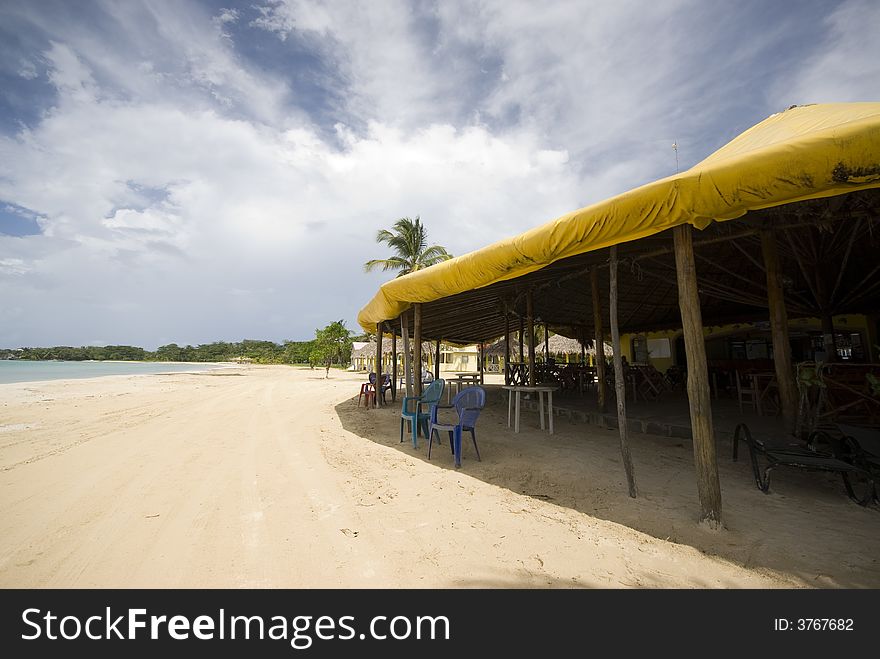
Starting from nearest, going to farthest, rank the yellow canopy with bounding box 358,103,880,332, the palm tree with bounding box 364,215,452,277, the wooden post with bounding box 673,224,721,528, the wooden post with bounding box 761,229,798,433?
1. the yellow canopy with bounding box 358,103,880,332
2. the wooden post with bounding box 673,224,721,528
3. the wooden post with bounding box 761,229,798,433
4. the palm tree with bounding box 364,215,452,277

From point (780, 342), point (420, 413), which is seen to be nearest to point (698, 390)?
point (780, 342)

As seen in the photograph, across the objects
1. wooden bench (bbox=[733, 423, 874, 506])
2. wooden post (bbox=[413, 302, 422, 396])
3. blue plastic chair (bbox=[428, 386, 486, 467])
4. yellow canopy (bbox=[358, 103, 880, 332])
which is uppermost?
yellow canopy (bbox=[358, 103, 880, 332])

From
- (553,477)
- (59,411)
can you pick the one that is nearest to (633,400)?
(553,477)

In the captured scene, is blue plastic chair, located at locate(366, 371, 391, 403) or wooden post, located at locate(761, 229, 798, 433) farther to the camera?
blue plastic chair, located at locate(366, 371, 391, 403)

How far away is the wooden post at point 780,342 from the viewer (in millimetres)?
4738

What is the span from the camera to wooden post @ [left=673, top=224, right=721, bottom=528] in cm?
286

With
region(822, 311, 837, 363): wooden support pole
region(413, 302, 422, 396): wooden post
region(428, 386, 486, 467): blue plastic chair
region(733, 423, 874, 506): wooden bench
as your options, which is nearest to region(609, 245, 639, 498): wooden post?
region(733, 423, 874, 506): wooden bench

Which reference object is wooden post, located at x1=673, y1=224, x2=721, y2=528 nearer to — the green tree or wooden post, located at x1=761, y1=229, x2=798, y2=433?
wooden post, located at x1=761, y1=229, x2=798, y2=433

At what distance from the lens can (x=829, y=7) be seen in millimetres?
4961

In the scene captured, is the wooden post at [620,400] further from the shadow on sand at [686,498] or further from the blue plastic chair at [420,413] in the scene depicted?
the blue plastic chair at [420,413]

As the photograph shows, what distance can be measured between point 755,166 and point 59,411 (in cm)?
1397

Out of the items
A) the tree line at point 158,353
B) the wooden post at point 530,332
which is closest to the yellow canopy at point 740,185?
the wooden post at point 530,332

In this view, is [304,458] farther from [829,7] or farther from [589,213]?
[829,7]

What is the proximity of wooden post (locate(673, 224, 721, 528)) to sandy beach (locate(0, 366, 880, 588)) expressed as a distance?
0.71ft
